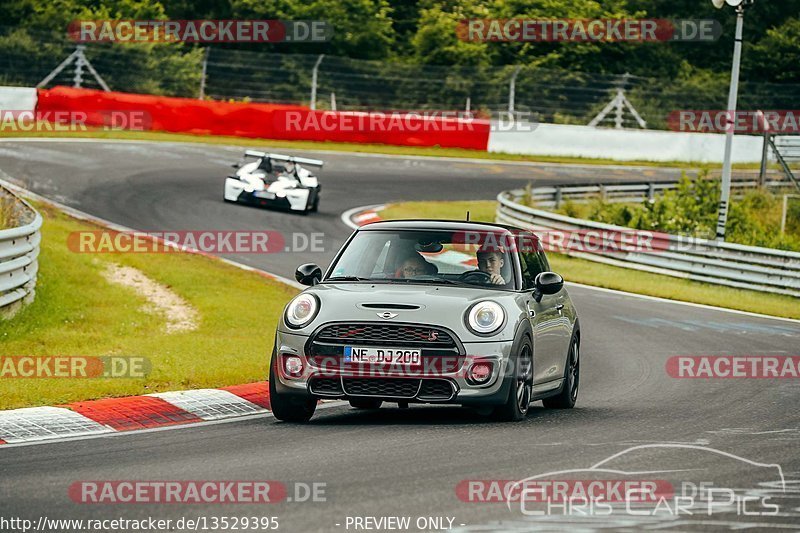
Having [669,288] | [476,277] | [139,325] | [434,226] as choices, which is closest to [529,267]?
[476,277]

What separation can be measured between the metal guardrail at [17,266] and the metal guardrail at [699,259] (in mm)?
12809

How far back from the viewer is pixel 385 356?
8.79 metres

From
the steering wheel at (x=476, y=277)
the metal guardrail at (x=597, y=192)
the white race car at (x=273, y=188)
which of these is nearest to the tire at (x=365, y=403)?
the steering wheel at (x=476, y=277)

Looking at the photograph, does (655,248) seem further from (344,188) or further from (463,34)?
(463,34)

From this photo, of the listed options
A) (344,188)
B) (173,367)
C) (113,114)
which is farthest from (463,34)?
(173,367)

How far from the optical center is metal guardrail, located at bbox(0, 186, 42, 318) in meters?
13.5

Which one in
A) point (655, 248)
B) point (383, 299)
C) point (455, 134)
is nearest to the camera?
point (383, 299)

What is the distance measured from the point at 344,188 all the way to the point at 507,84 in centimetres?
1193

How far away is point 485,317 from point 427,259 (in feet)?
3.80

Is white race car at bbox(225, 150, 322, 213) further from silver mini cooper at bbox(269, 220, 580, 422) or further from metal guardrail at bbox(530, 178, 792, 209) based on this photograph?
silver mini cooper at bbox(269, 220, 580, 422)

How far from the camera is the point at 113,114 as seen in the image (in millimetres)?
36562

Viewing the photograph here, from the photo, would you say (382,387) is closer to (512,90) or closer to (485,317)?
(485,317)

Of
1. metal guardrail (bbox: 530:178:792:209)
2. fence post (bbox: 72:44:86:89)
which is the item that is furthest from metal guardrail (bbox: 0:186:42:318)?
fence post (bbox: 72:44:86:89)

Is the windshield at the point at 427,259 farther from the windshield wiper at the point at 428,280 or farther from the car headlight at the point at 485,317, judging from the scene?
the car headlight at the point at 485,317
